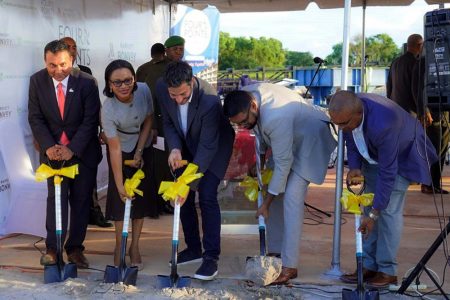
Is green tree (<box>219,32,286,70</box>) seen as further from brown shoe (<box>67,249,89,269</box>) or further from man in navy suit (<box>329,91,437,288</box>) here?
man in navy suit (<box>329,91,437,288</box>)

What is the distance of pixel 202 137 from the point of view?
13.1 feet

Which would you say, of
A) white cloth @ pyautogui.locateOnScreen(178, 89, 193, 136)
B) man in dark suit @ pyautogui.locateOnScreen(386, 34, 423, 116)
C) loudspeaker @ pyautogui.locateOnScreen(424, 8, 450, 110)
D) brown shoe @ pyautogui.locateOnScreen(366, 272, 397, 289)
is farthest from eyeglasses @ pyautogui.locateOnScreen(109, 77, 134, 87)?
man in dark suit @ pyautogui.locateOnScreen(386, 34, 423, 116)

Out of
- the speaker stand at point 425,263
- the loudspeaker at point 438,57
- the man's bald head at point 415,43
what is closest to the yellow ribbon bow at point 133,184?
the speaker stand at point 425,263

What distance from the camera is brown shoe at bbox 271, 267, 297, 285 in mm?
4034

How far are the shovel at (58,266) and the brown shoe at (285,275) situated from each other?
1388 mm

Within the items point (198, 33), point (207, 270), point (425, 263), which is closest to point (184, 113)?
point (207, 270)

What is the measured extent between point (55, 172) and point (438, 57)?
260 cm

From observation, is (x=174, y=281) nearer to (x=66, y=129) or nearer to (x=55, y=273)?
(x=55, y=273)

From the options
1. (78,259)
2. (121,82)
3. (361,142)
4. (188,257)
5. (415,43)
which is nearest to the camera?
(361,142)

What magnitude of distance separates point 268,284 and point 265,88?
4.24 ft

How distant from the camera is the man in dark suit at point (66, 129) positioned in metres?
4.23

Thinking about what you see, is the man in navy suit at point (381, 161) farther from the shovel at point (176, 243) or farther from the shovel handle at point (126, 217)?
the shovel handle at point (126, 217)

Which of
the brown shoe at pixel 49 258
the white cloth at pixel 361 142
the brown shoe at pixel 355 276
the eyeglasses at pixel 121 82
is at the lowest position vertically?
the brown shoe at pixel 355 276

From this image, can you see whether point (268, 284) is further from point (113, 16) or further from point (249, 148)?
point (113, 16)
